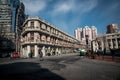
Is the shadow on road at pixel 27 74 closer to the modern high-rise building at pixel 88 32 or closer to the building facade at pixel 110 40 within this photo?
the building facade at pixel 110 40

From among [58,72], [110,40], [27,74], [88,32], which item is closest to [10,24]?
[27,74]

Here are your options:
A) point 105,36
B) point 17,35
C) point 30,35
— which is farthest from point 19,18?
point 105,36

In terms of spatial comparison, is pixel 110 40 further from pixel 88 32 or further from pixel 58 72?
pixel 58 72

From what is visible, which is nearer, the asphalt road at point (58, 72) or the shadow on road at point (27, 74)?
the shadow on road at point (27, 74)

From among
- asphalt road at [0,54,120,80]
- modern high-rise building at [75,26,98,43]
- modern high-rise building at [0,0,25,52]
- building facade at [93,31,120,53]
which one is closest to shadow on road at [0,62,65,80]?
asphalt road at [0,54,120,80]

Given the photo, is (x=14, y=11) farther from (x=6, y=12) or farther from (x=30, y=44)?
(x=30, y=44)

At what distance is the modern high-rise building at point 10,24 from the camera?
159 feet

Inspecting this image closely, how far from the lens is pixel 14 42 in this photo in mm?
51375

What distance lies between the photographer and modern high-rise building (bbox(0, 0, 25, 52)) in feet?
159

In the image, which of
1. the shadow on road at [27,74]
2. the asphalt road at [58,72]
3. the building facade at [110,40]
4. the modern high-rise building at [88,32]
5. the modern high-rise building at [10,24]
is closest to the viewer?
the shadow on road at [27,74]

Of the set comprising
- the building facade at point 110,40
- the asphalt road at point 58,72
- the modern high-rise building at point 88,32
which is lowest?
the asphalt road at point 58,72

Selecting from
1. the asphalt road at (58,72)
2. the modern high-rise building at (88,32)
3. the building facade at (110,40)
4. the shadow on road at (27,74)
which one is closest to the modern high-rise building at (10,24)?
the asphalt road at (58,72)

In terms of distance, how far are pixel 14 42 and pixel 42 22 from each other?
23378mm

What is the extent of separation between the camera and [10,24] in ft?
184
